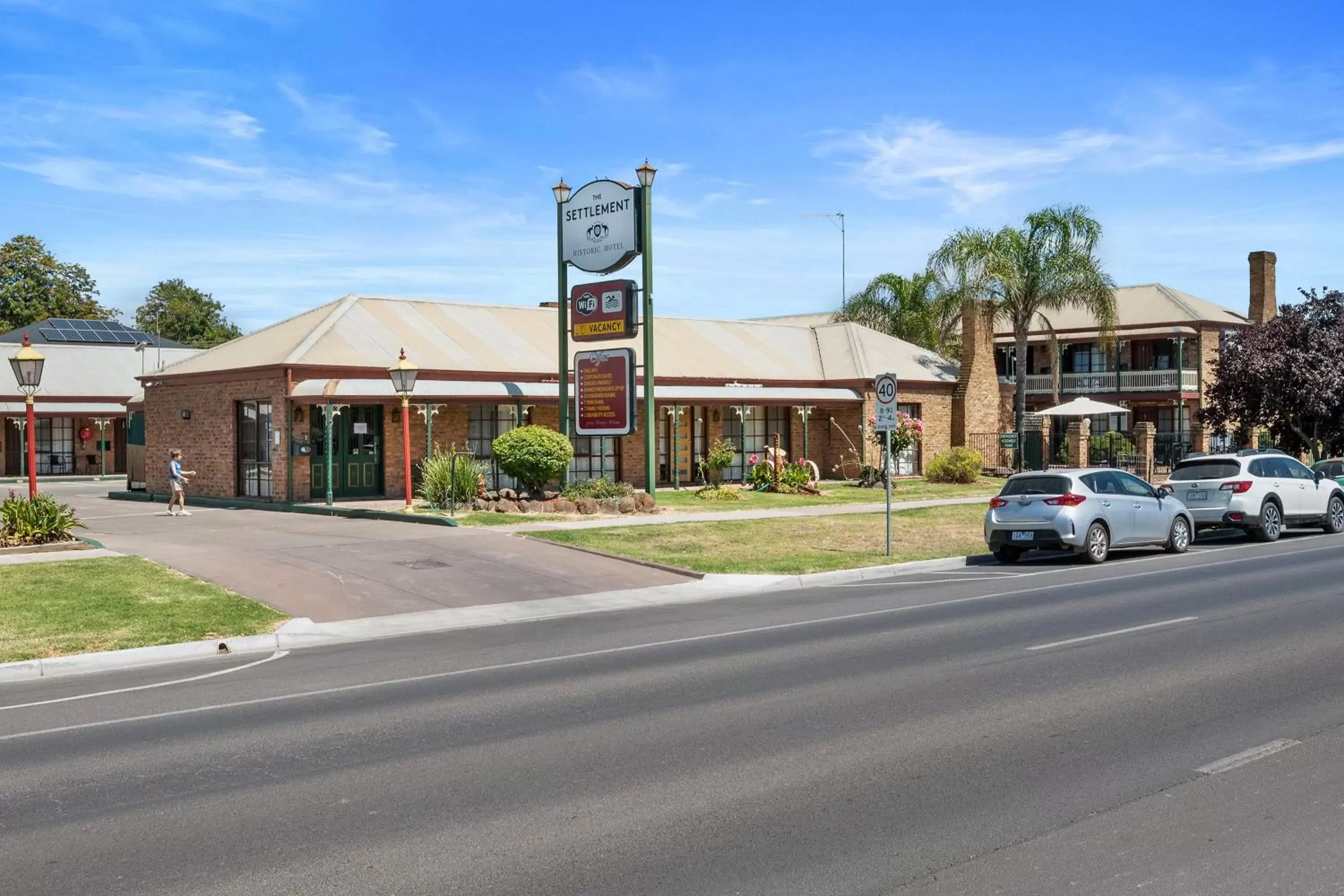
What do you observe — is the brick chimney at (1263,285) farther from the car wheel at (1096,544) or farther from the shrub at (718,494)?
the car wheel at (1096,544)

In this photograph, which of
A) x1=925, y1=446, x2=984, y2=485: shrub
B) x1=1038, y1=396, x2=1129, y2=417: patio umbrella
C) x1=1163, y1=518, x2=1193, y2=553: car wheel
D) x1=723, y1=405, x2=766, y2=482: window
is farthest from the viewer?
x1=1038, y1=396, x2=1129, y2=417: patio umbrella

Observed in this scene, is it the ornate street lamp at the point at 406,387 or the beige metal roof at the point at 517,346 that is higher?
the beige metal roof at the point at 517,346

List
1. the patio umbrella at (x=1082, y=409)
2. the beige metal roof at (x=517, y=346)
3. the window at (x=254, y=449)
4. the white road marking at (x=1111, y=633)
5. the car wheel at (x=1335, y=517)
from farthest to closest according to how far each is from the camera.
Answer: the patio umbrella at (x=1082, y=409), the beige metal roof at (x=517, y=346), the window at (x=254, y=449), the car wheel at (x=1335, y=517), the white road marking at (x=1111, y=633)

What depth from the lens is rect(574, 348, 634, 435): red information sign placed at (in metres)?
28.2

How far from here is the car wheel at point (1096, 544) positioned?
19719 mm

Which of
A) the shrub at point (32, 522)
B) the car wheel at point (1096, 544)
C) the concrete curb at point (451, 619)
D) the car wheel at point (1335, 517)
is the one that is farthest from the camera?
the car wheel at point (1335, 517)

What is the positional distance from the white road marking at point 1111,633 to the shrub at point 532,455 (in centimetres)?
1625

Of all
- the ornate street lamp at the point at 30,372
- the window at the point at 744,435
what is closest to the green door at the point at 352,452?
the ornate street lamp at the point at 30,372

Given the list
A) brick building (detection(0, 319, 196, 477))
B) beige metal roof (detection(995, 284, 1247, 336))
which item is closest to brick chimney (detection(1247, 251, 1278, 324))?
beige metal roof (detection(995, 284, 1247, 336))

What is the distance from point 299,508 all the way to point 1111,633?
1968 centimetres

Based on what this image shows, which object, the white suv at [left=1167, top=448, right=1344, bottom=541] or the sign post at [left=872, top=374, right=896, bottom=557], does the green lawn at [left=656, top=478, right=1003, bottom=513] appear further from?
the white suv at [left=1167, top=448, right=1344, bottom=541]

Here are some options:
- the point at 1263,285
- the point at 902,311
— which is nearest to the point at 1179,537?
the point at 902,311

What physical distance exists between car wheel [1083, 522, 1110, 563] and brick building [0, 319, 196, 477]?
3570cm

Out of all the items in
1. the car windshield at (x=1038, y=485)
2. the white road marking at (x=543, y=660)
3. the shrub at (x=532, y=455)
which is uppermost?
the shrub at (x=532, y=455)
